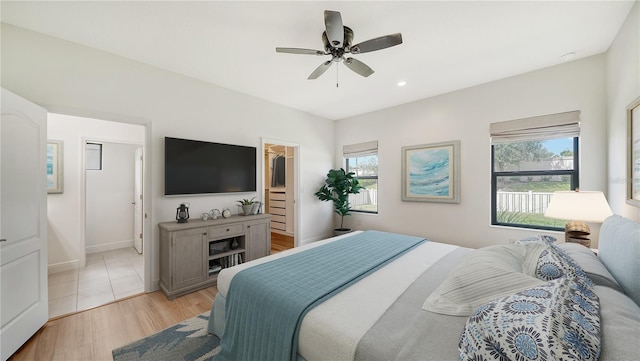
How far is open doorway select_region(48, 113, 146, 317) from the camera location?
283 cm

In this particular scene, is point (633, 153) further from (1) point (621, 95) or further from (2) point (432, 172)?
(2) point (432, 172)

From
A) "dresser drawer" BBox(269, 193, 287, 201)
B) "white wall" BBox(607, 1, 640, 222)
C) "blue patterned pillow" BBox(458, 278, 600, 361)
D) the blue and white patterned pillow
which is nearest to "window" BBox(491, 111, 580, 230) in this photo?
"white wall" BBox(607, 1, 640, 222)

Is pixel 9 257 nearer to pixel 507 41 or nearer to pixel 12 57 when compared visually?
pixel 12 57

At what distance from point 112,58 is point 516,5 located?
3908 mm

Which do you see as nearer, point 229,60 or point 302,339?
point 302,339

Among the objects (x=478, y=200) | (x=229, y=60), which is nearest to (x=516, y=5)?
(x=478, y=200)

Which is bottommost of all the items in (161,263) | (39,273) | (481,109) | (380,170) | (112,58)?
(161,263)

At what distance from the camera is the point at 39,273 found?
2055 millimetres

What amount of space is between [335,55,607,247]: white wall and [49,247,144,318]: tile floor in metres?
3.75

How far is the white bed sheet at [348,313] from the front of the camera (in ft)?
3.38

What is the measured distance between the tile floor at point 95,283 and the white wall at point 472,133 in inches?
148

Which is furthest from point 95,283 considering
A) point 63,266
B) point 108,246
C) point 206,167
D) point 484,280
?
point 484,280

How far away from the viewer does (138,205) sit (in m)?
4.23

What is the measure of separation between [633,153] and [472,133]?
1.69 m
